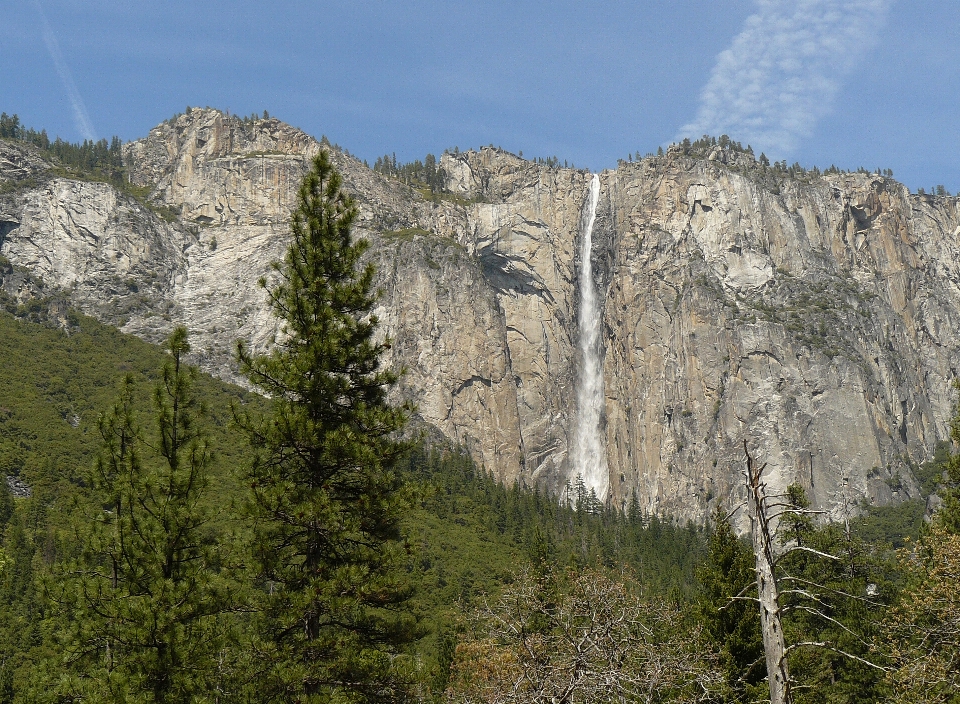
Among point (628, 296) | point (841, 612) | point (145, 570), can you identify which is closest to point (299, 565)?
point (145, 570)

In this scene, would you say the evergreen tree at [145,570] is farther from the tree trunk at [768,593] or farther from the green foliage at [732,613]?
the green foliage at [732,613]

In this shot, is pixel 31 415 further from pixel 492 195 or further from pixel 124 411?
pixel 492 195

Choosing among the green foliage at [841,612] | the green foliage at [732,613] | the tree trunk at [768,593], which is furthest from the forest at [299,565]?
the green foliage at [841,612]

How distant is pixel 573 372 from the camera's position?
15925 centimetres

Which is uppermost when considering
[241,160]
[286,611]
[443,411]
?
[241,160]

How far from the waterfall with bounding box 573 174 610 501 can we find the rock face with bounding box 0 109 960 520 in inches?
76.1

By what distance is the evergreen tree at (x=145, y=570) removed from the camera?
1711cm

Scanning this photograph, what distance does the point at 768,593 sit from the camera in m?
11.4

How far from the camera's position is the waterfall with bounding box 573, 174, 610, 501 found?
5974 inches

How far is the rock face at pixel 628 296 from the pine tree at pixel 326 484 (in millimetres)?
115591

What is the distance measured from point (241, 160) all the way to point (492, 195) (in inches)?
1992

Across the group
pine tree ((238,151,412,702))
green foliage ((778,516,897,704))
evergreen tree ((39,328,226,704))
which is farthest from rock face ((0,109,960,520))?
evergreen tree ((39,328,226,704))

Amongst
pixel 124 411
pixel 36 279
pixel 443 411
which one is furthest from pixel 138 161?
pixel 124 411

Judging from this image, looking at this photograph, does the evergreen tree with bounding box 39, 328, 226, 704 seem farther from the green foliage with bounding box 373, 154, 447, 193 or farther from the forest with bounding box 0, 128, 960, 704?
the green foliage with bounding box 373, 154, 447, 193
